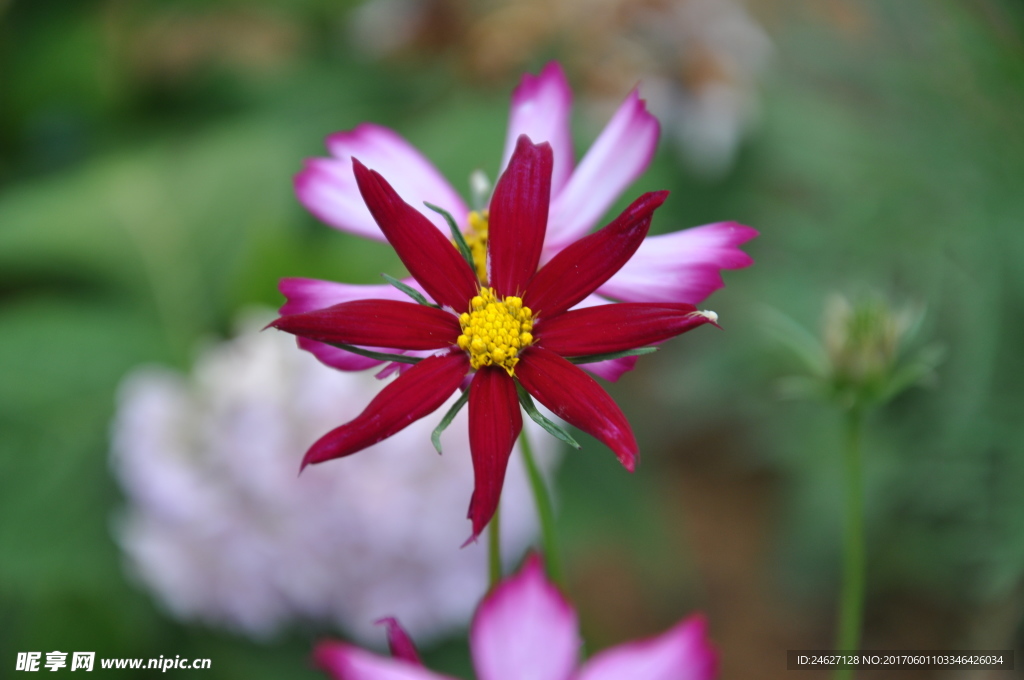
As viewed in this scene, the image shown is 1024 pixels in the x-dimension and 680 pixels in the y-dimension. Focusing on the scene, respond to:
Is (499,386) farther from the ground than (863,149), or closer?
closer

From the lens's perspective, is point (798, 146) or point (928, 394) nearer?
point (928, 394)

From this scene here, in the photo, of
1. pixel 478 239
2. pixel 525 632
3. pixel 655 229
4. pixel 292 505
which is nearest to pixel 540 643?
pixel 525 632

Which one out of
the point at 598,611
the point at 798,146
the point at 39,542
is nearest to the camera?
the point at 39,542

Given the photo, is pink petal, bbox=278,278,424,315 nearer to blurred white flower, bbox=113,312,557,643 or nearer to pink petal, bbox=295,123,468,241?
pink petal, bbox=295,123,468,241

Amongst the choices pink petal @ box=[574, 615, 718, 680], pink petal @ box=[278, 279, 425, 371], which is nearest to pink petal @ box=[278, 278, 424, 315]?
pink petal @ box=[278, 279, 425, 371]

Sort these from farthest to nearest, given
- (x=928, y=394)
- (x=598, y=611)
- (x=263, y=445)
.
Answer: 1. (x=598, y=611)
2. (x=928, y=394)
3. (x=263, y=445)

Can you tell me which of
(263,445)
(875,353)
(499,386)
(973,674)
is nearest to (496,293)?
(499,386)

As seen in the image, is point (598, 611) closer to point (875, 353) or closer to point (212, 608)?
point (212, 608)
